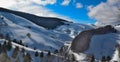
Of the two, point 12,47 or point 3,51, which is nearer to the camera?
point 3,51

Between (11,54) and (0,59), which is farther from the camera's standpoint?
(11,54)

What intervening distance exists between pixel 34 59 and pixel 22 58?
1134 centimetres

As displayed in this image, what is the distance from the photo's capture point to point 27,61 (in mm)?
179125

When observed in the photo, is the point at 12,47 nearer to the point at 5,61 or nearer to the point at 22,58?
the point at 22,58

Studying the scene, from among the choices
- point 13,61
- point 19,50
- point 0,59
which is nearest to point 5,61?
point 0,59

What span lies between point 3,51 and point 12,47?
17026 mm

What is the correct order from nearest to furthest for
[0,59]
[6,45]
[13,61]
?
[0,59]
[13,61]
[6,45]

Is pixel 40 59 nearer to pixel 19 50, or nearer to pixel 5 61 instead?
pixel 19 50

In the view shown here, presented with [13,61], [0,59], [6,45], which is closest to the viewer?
[0,59]

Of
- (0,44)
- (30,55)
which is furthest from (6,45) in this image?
(30,55)

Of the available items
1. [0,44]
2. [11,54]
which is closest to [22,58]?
[11,54]

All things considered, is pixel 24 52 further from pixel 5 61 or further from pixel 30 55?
pixel 5 61

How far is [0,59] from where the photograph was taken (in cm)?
A: 15550

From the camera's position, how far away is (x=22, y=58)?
18538 centimetres
